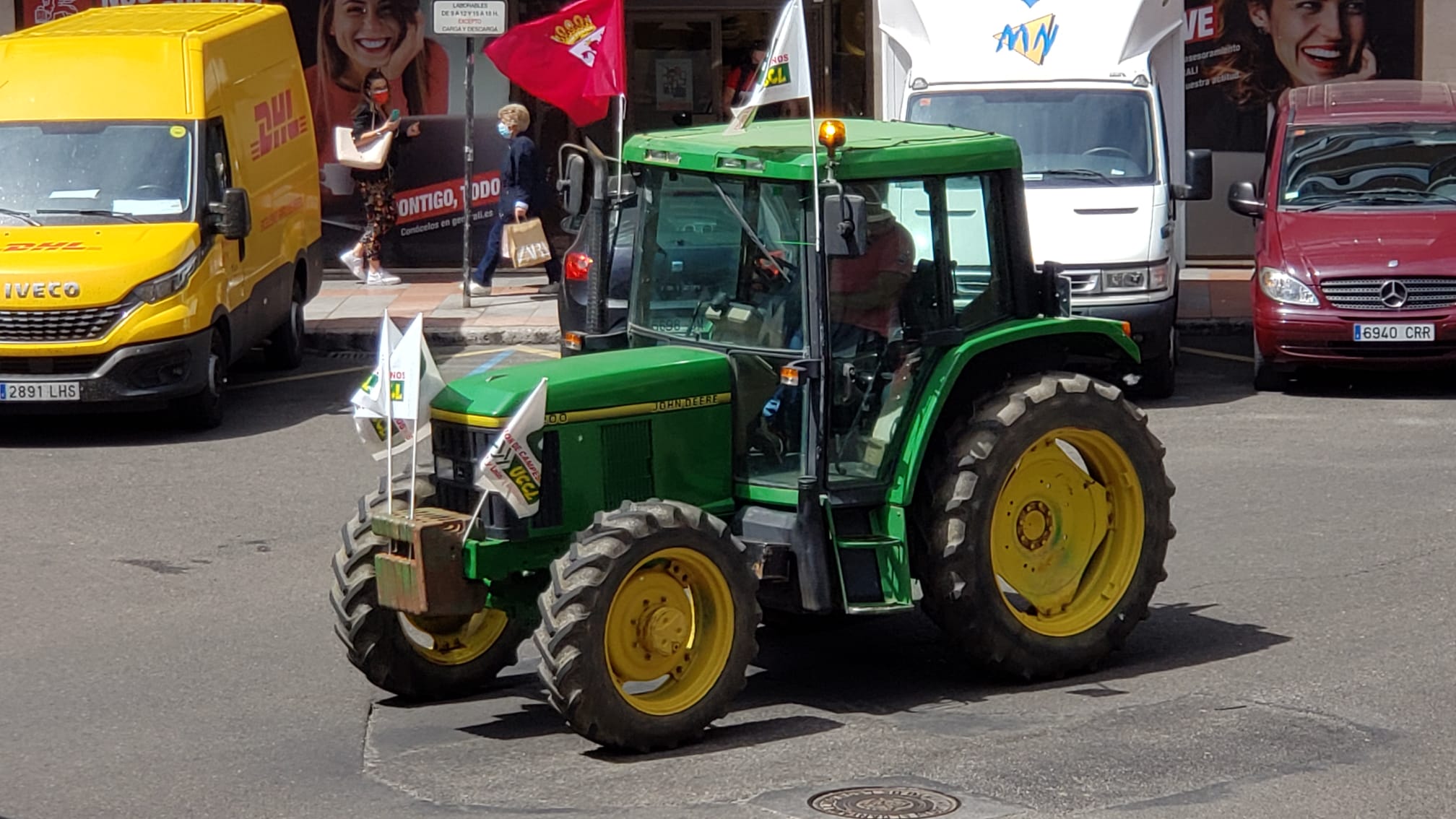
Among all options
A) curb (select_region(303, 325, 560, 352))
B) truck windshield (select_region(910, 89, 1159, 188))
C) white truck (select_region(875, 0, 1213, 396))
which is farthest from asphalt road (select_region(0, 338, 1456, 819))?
curb (select_region(303, 325, 560, 352))

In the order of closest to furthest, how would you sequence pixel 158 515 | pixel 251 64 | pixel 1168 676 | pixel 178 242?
pixel 1168 676 < pixel 158 515 < pixel 178 242 < pixel 251 64

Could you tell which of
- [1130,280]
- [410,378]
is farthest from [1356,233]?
[410,378]

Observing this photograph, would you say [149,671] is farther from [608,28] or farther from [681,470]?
[608,28]

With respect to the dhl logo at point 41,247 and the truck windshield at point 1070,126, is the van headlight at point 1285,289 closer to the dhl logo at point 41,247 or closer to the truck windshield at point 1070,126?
the truck windshield at point 1070,126

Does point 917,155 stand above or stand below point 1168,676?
above

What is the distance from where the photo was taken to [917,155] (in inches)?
304

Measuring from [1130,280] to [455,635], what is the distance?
7708 millimetres

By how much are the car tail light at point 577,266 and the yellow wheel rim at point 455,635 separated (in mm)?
7283

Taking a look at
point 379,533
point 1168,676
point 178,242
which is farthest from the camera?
point 178,242

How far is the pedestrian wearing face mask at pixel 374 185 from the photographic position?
20375 mm

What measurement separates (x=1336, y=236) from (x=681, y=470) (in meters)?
8.54

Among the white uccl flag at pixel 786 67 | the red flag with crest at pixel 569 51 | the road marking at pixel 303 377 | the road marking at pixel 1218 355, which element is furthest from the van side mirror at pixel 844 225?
the road marking at pixel 1218 355

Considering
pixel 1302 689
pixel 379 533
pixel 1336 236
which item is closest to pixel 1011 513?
pixel 1302 689

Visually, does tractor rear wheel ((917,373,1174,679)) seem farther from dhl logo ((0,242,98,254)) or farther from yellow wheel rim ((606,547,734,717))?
dhl logo ((0,242,98,254))
